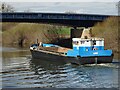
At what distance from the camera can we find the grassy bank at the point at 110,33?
237 ft

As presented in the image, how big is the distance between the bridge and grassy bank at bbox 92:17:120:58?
7634mm

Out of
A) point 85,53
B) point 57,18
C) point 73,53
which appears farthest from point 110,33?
point 85,53

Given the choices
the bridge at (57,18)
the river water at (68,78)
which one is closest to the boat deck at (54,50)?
the river water at (68,78)

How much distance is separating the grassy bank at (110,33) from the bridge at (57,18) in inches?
301

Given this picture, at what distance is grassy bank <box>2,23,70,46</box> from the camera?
10194 centimetres

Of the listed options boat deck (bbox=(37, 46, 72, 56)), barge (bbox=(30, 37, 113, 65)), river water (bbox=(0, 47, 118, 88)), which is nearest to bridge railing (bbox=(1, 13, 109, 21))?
boat deck (bbox=(37, 46, 72, 56))

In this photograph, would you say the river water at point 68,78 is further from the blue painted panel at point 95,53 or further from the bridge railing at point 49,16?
the bridge railing at point 49,16

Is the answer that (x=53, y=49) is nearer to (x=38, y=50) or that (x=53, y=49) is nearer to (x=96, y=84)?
(x=38, y=50)

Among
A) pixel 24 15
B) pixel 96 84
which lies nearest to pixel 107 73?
pixel 96 84

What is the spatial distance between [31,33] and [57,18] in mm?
21926

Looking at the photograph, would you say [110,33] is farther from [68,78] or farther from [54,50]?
[68,78]

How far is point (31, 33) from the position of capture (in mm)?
107500

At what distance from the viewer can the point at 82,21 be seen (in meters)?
91.9

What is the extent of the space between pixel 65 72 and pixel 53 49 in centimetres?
1939
